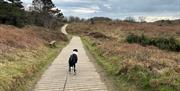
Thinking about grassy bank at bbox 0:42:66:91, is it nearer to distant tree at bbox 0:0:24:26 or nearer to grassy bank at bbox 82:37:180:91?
grassy bank at bbox 82:37:180:91

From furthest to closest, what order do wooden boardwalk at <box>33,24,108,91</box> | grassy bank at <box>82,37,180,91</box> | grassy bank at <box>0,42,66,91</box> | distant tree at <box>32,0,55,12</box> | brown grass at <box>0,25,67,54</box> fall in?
1. distant tree at <box>32,0,55,12</box>
2. brown grass at <box>0,25,67,54</box>
3. wooden boardwalk at <box>33,24,108,91</box>
4. grassy bank at <box>0,42,66,91</box>
5. grassy bank at <box>82,37,180,91</box>

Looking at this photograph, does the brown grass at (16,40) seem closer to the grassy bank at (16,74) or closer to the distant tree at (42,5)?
the grassy bank at (16,74)

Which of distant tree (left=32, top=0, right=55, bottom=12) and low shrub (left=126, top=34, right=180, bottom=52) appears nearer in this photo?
low shrub (left=126, top=34, right=180, bottom=52)

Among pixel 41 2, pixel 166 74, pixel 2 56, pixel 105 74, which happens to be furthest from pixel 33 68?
pixel 41 2

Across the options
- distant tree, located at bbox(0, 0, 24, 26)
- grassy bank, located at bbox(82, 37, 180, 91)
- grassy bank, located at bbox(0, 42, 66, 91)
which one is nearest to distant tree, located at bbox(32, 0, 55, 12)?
distant tree, located at bbox(0, 0, 24, 26)

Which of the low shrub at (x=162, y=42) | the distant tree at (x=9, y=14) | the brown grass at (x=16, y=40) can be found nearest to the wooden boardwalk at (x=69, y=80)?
the brown grass at (x=16, y=40)

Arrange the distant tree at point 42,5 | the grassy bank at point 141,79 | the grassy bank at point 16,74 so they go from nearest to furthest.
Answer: the grassy bank at point 141,79 → the grassy bank at point 16,74 → the distant tree at point 42,5

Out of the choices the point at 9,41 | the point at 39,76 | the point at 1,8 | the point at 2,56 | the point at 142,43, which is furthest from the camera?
the point at 1,8

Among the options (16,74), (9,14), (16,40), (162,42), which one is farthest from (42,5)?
(16,74)

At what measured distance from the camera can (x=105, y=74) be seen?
50.8ft

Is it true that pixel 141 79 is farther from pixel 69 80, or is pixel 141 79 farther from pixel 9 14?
pixel 9 14

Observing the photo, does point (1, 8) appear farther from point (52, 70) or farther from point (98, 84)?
point (98, 84)

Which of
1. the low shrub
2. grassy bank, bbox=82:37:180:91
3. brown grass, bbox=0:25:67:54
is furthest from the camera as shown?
the low shrub

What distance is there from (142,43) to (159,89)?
2505 cm
